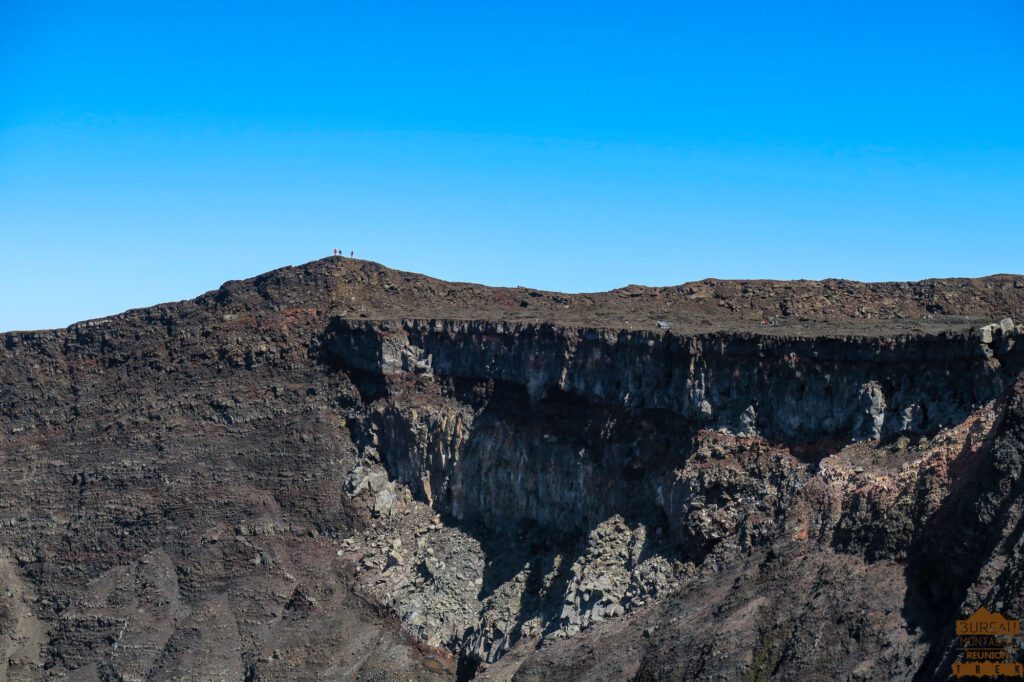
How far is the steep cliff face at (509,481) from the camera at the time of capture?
31906mm

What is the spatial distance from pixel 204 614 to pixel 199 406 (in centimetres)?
1238

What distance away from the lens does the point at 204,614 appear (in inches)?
1885

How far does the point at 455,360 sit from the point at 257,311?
13157 millimetres

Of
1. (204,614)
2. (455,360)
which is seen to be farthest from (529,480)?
(204,614)

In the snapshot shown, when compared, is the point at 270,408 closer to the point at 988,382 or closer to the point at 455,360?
the point at 455,360

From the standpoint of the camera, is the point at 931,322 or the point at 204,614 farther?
the point at 204,614

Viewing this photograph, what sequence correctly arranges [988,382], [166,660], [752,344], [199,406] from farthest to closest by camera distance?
[199,406] → [166,660] → [752,344] → [988,382]

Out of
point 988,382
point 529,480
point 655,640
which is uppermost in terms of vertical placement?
point 988,382

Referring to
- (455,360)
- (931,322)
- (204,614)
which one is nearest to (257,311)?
(455,360)

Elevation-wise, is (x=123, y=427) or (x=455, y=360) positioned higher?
(x=455, y=360)

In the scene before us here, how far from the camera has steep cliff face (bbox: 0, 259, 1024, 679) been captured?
3191 cm

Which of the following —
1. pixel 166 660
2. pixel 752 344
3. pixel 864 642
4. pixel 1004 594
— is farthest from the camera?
pixel 166 660

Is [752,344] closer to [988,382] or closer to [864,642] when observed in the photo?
[988,382]

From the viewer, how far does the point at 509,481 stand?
47.8 meters
